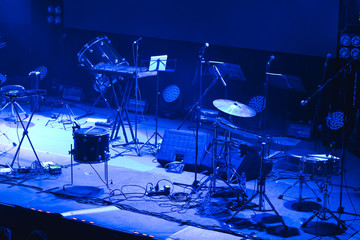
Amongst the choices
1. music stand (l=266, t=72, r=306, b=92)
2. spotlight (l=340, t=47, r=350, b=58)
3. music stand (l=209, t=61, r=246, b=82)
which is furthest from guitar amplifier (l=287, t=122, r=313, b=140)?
music stand (l=266, t=72, r=306, b=92)

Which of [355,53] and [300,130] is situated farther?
[300,130]

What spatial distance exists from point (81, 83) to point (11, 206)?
25.8 feet

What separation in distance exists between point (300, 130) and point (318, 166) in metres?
3.92

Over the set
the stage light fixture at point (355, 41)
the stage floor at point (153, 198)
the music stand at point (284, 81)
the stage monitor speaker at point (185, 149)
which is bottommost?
the stage floor at point (153, 198)

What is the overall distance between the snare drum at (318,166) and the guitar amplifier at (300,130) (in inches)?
146

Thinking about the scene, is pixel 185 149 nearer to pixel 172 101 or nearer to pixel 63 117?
pixel 172 101

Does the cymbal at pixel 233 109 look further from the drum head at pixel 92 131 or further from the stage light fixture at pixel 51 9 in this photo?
the stage light fixture at pixel 51 9

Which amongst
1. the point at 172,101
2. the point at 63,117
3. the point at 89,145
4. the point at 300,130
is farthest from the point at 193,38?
the point at 89,145

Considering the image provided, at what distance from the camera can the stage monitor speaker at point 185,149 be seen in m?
7.72

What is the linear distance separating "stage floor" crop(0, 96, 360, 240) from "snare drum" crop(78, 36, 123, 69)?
6.30 feet

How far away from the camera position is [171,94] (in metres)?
11.8

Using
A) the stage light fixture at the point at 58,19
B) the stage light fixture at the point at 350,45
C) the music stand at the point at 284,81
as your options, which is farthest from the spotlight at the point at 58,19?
the music stand at the point at 284,81

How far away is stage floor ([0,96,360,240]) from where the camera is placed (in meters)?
5.68

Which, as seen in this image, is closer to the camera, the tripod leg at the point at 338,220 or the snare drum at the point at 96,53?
the tripod leg at the point at 338,220
